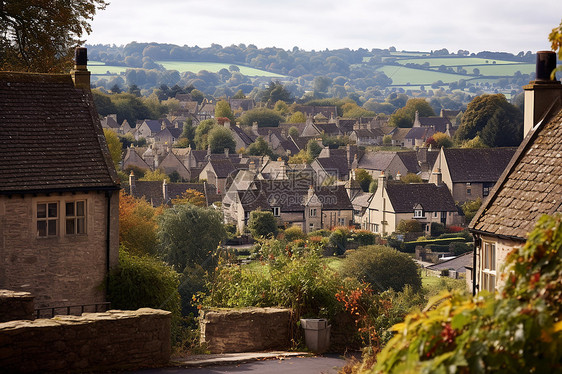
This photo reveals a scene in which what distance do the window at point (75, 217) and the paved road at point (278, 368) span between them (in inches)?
283

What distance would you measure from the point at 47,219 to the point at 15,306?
602 centimetres

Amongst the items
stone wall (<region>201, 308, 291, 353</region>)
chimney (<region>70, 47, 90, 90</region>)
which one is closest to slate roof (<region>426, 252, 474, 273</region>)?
chimney (<region>70, 47, 90, 90</region>)

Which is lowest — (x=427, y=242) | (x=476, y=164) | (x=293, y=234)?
(x=427, y=242)

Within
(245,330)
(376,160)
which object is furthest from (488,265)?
(376,160)

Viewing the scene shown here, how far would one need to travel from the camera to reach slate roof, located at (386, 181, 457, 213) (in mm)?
78188

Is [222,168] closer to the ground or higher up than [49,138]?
closer to the ground

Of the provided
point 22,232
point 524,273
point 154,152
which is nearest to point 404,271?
point 22,232

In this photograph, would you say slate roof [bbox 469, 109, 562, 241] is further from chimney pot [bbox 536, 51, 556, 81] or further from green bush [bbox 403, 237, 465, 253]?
green bush [bbox 403, 237, 465, 253]

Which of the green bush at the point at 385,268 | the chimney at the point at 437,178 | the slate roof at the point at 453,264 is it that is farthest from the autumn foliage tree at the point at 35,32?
the chimney at the point at 437,178

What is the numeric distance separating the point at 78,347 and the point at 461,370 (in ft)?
23.9

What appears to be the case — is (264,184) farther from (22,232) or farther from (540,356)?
(540,356)

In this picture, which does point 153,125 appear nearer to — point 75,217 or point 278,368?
point 75,217

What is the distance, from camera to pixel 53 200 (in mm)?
17969

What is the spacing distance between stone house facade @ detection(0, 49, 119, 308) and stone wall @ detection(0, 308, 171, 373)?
6467mm
